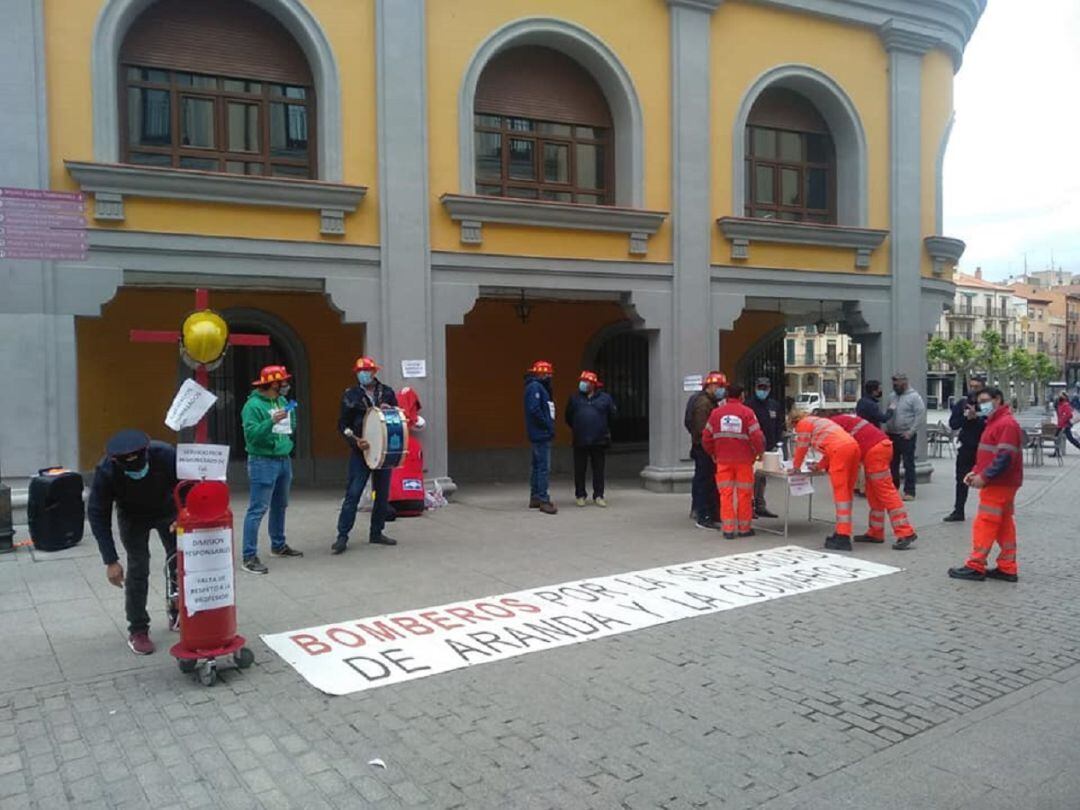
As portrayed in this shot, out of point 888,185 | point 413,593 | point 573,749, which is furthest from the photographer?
point 888,185

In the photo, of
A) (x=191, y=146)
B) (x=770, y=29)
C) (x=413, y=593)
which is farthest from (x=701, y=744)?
(x=770, y=29)

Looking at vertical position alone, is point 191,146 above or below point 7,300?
above

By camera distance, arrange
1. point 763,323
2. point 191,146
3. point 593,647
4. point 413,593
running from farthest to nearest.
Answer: point 763,323 → point 191,146 → point 413,593 → point 593,647

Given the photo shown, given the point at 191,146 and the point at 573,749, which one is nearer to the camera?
the point at 573,749

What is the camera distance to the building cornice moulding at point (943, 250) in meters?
15.3

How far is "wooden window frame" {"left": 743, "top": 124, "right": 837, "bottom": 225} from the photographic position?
14617mm

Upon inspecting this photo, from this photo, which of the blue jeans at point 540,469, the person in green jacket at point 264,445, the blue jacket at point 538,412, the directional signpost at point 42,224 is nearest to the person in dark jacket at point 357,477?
the person in green jacket at point 264,445

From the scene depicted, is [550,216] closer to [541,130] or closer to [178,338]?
[541,130]

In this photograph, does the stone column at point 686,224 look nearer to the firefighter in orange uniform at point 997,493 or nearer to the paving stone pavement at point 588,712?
the firefighter in orange uniform at point 997,493

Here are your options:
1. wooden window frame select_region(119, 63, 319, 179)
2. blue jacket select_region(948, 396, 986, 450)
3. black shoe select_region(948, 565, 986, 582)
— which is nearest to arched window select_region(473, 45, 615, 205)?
wooden window frame select_region(119, 63, 319, 179)

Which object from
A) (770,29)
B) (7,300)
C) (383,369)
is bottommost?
(383,369)

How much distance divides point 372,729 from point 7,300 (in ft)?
25.5

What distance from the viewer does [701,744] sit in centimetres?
411

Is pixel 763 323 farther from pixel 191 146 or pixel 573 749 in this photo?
pixel 573 749
